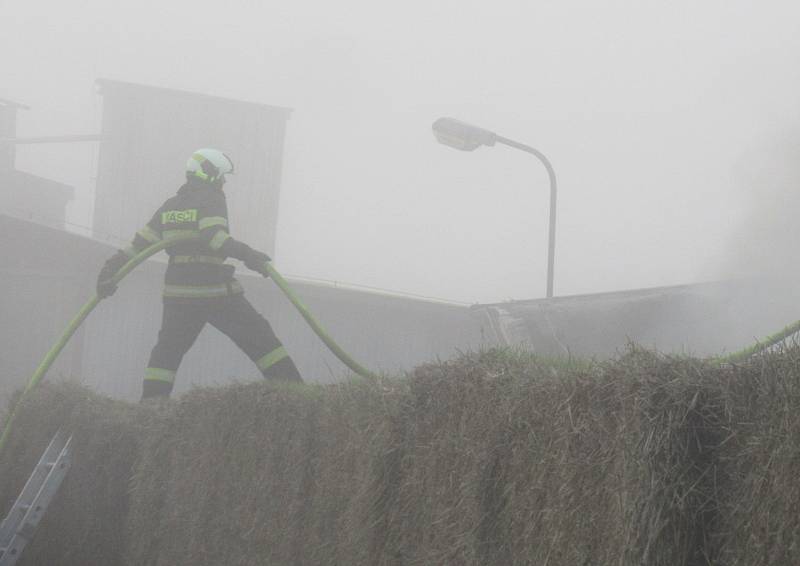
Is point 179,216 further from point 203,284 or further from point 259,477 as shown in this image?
point 259,477

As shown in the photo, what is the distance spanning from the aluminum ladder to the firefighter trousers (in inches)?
55.9

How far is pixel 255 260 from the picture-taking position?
8492 mm

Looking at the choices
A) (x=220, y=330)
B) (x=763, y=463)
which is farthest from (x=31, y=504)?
(x=763, y=463)

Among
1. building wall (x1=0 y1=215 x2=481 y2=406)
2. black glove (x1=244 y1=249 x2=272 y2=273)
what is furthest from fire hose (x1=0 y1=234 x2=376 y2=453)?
building wall (x1=0 y1=215 x2=481 y2=406)

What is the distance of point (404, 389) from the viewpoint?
4484mm

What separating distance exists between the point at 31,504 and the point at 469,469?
12.1 feet

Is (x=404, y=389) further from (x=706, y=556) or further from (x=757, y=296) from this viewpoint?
(x=757, y=296)

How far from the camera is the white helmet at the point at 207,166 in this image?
8.62m

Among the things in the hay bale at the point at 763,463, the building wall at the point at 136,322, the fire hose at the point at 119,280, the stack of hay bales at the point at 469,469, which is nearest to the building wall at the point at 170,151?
the building wall at the point at 136,322

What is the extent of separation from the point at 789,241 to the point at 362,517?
9.20m

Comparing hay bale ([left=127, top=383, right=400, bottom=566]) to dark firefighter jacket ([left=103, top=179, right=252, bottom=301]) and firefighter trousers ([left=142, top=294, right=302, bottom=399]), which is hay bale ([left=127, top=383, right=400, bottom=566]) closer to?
firefighter trousers ([left=142, top=294, right=302, bottom=399])

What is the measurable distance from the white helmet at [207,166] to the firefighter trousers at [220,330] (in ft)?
2.86

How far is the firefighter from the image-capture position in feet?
28.0

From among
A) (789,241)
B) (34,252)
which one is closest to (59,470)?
(789,241)
